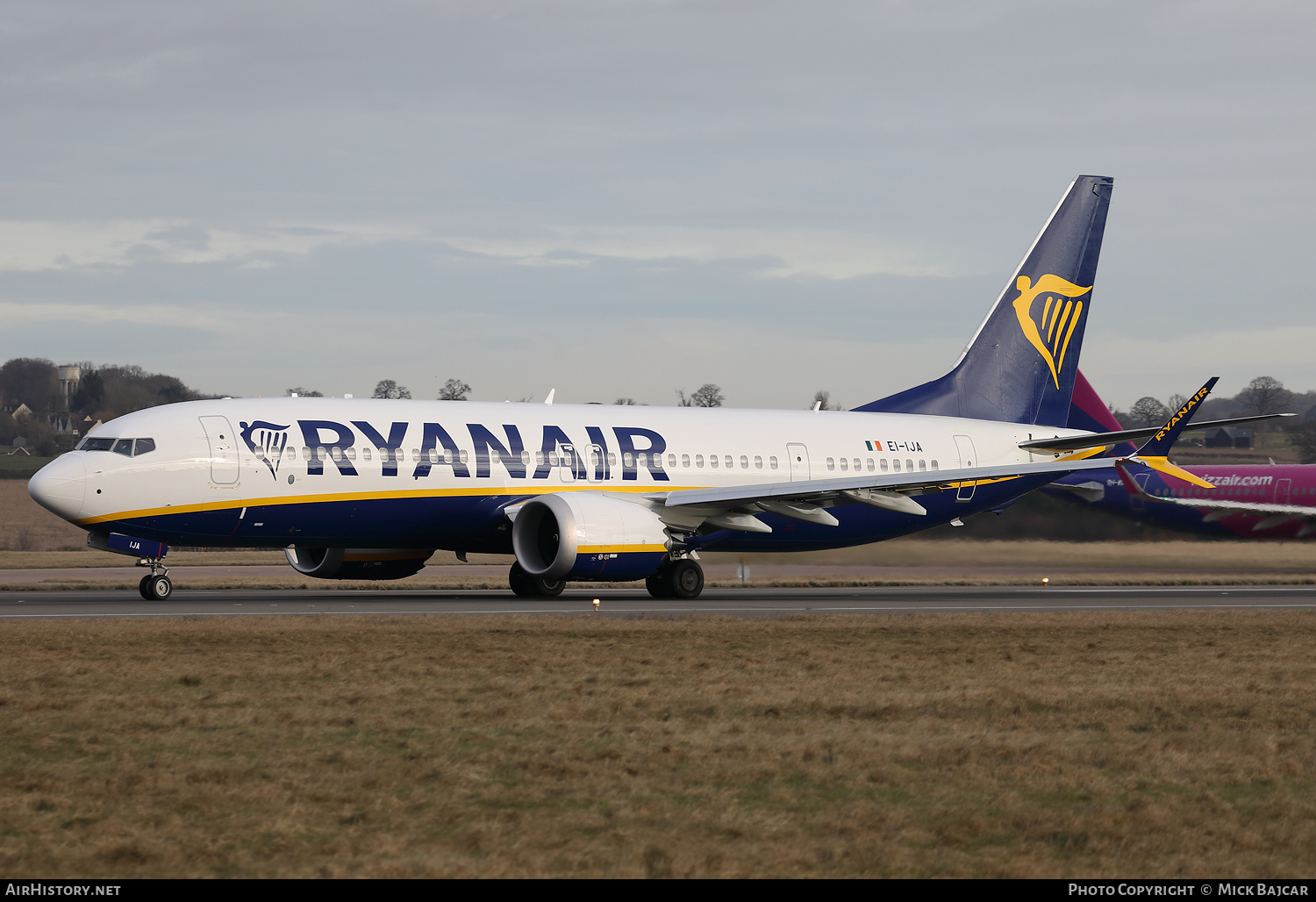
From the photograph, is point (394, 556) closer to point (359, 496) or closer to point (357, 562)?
point (357, 562)

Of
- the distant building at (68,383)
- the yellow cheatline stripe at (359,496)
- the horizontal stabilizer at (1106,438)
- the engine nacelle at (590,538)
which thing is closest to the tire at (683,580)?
the engine nacelle at (590,538)

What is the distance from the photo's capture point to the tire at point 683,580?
2803cm

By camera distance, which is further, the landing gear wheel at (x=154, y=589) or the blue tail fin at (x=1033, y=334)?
the blue tail fin at (x=1033, y=334)

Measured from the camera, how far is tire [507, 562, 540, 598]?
28328 millimetres

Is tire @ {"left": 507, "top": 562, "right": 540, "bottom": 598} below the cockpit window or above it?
below

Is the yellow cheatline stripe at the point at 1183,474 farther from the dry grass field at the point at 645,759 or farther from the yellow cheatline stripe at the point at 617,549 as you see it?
the dry grass field at the point at 645,759

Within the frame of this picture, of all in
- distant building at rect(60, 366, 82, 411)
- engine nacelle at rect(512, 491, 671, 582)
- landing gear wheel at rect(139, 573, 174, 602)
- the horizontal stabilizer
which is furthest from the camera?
distant building at rect(60, 366, 82, 411)

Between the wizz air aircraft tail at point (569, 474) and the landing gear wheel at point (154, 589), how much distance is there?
39 millimetres

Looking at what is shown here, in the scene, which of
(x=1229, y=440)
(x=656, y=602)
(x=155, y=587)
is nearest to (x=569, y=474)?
(x=656, y=602)

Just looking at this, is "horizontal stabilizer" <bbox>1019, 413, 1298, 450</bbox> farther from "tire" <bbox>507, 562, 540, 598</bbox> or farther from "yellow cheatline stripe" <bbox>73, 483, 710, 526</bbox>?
"tire" <bbox>507, 562, 540, 598</bbox>

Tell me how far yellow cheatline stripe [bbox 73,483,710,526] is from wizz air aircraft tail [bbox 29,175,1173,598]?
4 centimetres

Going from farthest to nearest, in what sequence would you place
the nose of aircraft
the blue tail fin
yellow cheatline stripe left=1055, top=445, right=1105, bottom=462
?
the blue tail fin, yellow cheatline stripe left=1055, top=445, right=1105, bottom=462, the nose of aircraft

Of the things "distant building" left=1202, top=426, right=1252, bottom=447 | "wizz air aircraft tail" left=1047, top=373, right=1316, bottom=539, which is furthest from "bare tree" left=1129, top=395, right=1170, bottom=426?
"wizz air aircraft tail" left=1047, top=373, right=1316, bottom=539

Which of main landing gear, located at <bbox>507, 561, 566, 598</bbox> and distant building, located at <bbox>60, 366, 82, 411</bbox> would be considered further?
distant building, located at <bbox>60, 366, 82, 411</bbox>
